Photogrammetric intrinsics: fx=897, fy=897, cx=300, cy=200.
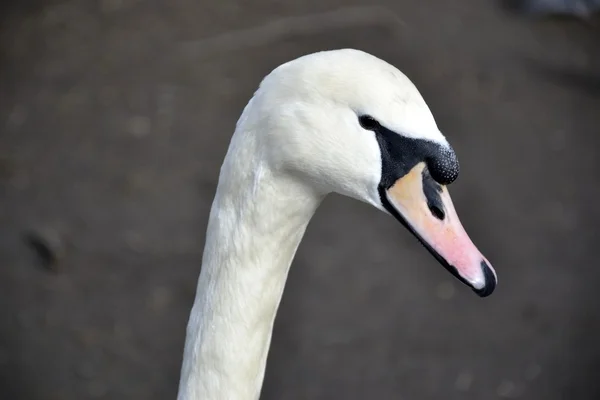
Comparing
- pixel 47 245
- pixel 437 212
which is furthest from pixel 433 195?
pixel 47 245

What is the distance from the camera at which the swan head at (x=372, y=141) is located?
4.79 ft

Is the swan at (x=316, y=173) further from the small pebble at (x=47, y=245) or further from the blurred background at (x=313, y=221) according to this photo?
the small pebble at (x=47, y=245)

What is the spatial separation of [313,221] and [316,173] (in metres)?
2.48

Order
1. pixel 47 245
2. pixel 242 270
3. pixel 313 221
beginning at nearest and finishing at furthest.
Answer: pixel 242 270 → pixel 47 245 → pixel 313 221

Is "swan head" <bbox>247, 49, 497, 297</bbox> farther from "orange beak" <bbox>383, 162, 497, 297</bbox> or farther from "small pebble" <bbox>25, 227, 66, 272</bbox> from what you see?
"small pebble" <bbox>25, 227, 66, 272</bbox>

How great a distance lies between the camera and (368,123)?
1.49 m

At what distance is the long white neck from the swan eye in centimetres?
20

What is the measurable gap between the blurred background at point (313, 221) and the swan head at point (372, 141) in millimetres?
2006

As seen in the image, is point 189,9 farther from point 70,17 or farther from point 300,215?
point 300,215

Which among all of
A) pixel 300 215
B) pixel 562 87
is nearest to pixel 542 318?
pixel 562 87

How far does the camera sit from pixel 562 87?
4.96m

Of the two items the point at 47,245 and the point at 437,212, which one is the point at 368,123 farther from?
the point at 47,245

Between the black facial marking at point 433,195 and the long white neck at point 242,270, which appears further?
the long white neck at point 242,270

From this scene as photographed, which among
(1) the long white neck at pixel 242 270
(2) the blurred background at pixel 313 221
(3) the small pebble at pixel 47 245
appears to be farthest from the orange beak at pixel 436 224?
(3) the small pebble at pixel 47 245
